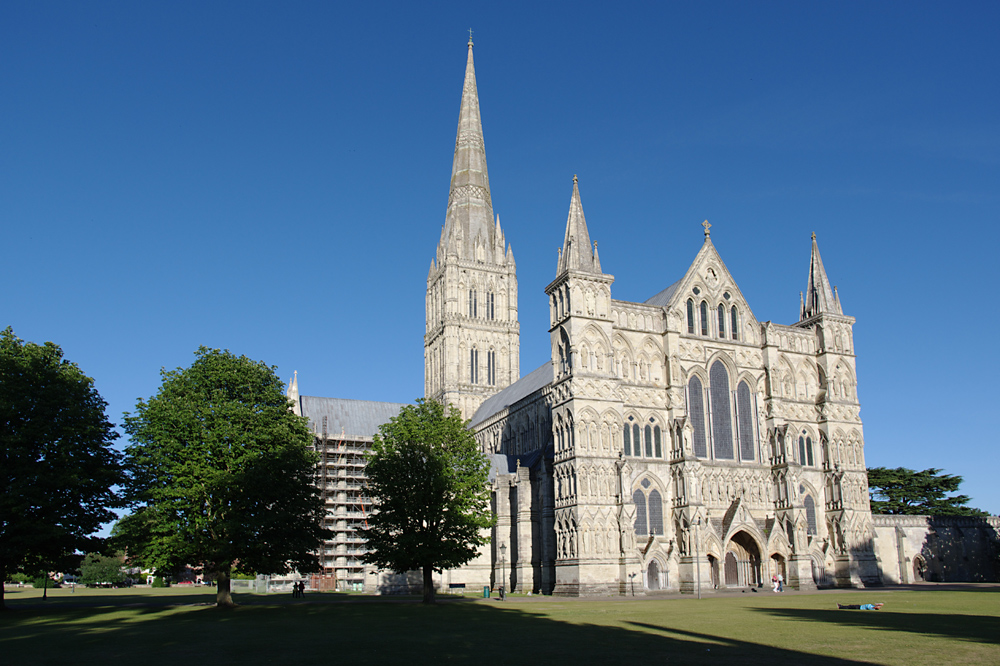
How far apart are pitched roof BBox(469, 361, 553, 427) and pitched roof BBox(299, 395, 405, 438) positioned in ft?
28.1

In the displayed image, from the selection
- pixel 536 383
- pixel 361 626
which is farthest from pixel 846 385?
pixel 361 626

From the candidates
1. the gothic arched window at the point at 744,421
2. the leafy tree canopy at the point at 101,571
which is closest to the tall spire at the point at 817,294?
the gothic arched window at the point at 744,421

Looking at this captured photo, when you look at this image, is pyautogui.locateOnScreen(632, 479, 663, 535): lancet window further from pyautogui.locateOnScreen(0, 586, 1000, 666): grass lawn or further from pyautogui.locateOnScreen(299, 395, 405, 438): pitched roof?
pyautogui.locateOnScreen(299, 395, 405, 438): pitched roof

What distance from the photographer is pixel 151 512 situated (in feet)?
119

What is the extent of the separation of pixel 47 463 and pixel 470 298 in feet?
182

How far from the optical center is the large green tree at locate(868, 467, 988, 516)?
272 feet

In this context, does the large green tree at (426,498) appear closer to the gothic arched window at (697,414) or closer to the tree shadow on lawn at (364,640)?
the tree shadow on lawn at (364,640)

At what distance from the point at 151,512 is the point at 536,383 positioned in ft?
124

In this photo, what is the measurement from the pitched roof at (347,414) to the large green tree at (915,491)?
52006 millimetres

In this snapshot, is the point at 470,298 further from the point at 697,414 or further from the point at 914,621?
the point at 914,621

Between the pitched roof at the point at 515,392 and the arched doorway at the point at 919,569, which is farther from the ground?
the pitched roof at the point at 515,392

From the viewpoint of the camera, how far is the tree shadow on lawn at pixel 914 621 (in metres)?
20.5

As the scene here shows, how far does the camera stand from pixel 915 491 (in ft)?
277

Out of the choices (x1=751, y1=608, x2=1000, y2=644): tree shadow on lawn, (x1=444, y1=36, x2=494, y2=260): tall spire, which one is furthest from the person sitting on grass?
(x1=444, y1=36, x2=494, y2=260): tall spire
